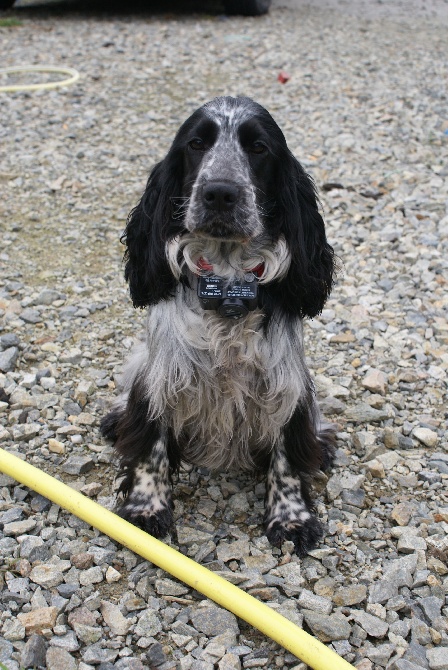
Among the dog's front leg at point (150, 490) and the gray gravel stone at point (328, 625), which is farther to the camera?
the dog's front leg at point (150, 490)

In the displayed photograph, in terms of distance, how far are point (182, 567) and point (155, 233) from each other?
4.08 ft

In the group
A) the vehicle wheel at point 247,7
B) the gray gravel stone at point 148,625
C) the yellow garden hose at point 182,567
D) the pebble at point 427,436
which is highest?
the vehicle wheel at point 247,7

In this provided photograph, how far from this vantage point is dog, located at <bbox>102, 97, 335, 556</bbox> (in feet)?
9.59

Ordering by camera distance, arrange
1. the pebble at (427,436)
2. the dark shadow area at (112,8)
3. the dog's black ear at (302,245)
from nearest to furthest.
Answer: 1. the dog's black ear at (302,245)
2. the pebble at (427,436)
3. the dark shadow area at (112,8)

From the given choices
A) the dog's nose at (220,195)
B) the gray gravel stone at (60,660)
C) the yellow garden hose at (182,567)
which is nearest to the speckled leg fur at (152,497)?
the yellow garden hose at (182,567)

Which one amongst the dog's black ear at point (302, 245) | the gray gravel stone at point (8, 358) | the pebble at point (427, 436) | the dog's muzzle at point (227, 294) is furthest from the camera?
the gray gravel stone at point (8, 358)

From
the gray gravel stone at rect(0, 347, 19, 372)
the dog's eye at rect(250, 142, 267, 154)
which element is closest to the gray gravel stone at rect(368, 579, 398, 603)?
the dog's eye at rect(250, 142, 267, 154)

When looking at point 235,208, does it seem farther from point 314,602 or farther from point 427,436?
point 427,436

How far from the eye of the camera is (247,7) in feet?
36.3

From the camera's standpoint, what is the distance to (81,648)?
2588 millimetres

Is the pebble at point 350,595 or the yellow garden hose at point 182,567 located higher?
the yellow garden hose at point 182,567

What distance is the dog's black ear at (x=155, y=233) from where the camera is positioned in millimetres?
3025

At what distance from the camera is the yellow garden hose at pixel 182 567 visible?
253cm

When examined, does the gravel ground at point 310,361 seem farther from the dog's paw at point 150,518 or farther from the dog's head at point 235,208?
the dog's head at point 235,208
